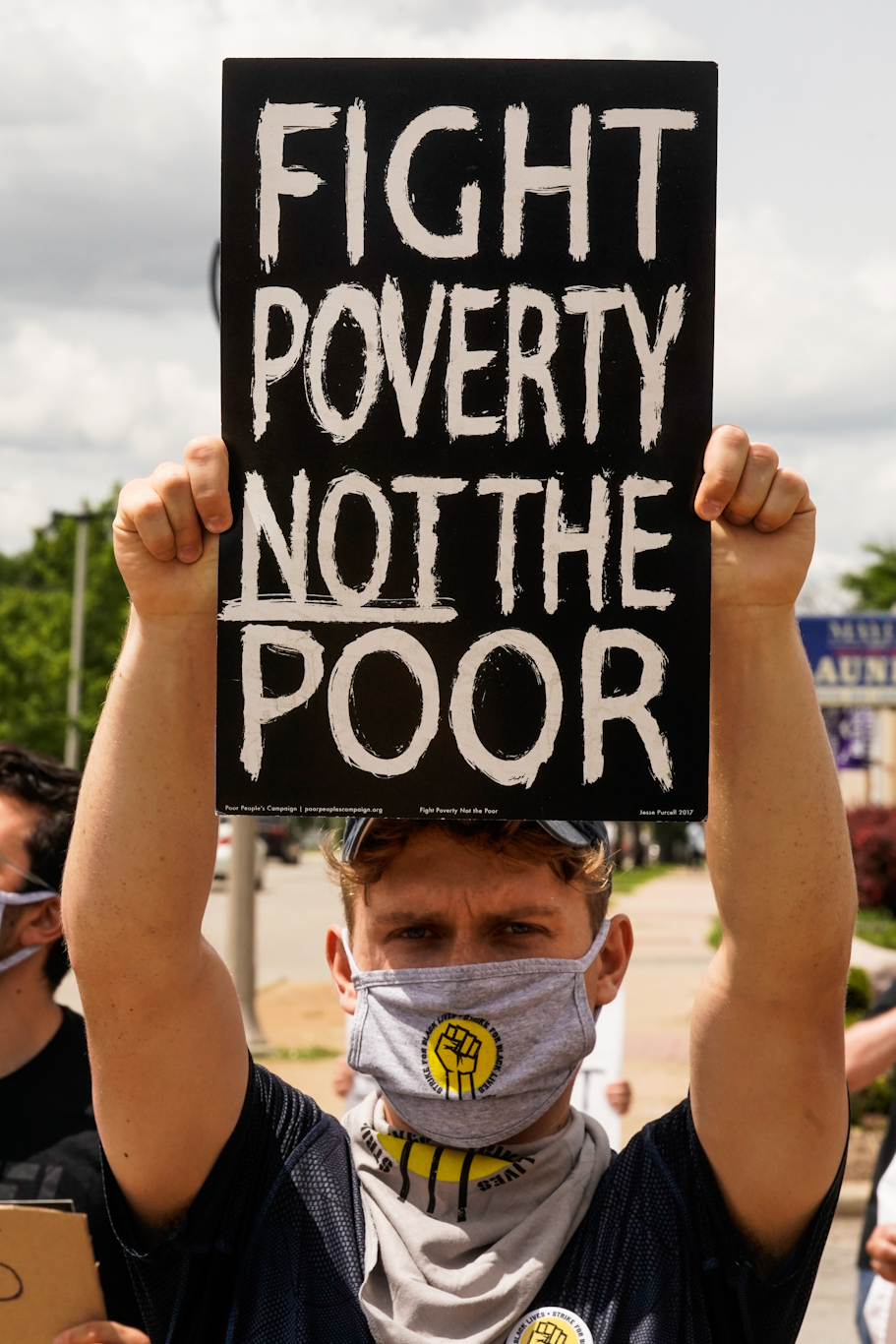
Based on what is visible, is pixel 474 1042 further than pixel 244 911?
No

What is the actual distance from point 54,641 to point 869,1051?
39165 millimetres

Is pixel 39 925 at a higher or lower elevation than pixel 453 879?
lower

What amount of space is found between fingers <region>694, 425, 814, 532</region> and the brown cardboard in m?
1.46

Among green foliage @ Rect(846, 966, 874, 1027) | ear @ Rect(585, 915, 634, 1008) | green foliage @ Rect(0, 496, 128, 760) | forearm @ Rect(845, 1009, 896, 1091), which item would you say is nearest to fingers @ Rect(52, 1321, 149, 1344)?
ear @ Rect(585, 915, 634, 1008)

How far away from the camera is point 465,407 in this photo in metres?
1.95

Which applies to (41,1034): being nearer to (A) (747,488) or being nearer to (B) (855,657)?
(A) (747,488)

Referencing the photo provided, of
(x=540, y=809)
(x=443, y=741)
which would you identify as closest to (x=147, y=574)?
(x=443, y=741)

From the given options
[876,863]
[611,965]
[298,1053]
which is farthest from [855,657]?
[611,965]

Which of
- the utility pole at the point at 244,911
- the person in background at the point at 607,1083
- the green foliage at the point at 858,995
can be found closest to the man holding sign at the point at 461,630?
the person in background at the point at 607,1083

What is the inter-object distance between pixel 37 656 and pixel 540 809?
39.6m

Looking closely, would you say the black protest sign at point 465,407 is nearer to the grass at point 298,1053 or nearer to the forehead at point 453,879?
the forehead at point 453,879

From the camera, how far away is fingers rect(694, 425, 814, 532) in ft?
6.04

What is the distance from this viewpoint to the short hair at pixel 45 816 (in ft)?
10.5

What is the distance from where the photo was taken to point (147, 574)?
6.16 ft
